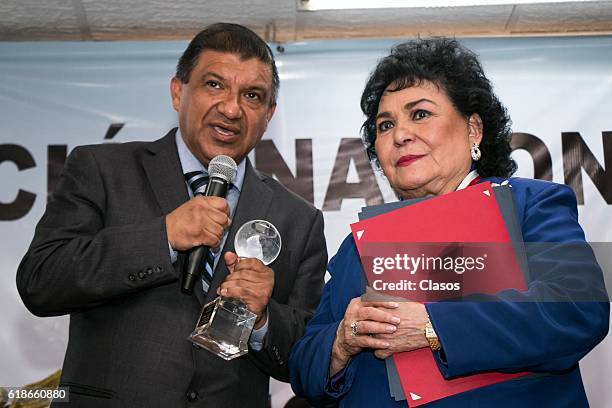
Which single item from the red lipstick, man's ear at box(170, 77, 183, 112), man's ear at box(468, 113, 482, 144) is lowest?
the red lipstick

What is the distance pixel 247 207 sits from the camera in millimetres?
2445

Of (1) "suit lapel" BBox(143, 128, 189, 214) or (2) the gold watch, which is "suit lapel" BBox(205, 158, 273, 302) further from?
(2) the gold watch

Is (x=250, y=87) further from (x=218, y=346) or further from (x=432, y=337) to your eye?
(x=432, y=337)

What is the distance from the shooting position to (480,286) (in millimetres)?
1788

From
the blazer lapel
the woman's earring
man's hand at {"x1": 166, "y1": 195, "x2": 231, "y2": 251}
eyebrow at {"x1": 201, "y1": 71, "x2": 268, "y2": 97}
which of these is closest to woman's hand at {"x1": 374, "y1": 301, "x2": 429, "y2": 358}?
man's hand at {"x1": 166, "y1": 195, "x2": 231, "y2": 251}

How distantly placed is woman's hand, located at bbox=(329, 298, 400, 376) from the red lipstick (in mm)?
540

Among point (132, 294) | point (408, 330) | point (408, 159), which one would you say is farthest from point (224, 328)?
point (408, 159)

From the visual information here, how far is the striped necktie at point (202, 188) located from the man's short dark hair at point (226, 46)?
0.41 m

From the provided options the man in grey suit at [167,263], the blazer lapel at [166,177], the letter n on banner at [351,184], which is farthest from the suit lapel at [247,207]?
the letter n on banner at [351,184]

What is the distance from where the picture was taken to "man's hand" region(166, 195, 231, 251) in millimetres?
1979

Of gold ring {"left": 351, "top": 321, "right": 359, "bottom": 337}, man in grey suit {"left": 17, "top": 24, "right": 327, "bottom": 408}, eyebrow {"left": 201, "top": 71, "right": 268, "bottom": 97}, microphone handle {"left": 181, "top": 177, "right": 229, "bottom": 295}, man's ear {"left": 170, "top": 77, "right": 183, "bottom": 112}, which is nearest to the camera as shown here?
gold ring {"left": 351, "top": 321, "right": 359, "bottom": 337}

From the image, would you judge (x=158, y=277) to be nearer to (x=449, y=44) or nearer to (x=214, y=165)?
(x=214, y=165)

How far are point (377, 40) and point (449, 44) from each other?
143 cm

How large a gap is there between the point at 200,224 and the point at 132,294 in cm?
38
